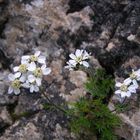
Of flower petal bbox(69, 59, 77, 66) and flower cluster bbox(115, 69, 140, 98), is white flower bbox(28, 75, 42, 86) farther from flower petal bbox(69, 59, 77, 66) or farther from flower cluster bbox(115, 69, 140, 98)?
flower cluster bbox(115, 69, 140, 98)

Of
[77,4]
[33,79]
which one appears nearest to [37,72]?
[33,79]

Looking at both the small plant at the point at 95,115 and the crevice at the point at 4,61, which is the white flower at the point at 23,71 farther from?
the crevice at the point at 4,61

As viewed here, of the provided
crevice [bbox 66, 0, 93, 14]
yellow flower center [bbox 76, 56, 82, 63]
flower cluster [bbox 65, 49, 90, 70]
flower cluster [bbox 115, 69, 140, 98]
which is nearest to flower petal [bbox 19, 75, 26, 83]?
flower cluster [bbox 65, 49, 90, 70]

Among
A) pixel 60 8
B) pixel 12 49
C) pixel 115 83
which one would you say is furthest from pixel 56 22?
pixel 115 83

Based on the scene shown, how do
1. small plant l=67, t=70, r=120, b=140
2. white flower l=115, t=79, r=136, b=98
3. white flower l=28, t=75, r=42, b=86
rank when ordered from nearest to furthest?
white flower l=28, t=75, r=42, b=86
white flower l=115, t=79, r=136, b=98
small plant l=67, t=70, r=120, b=140

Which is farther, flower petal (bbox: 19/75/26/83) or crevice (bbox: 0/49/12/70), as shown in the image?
crevice (bbox: 0/49/12/70)

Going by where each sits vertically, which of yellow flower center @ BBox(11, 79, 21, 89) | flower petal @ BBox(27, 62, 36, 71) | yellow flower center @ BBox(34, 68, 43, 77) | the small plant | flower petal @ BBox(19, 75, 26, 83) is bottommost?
the small plant

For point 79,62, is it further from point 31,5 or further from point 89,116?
point 31,5
